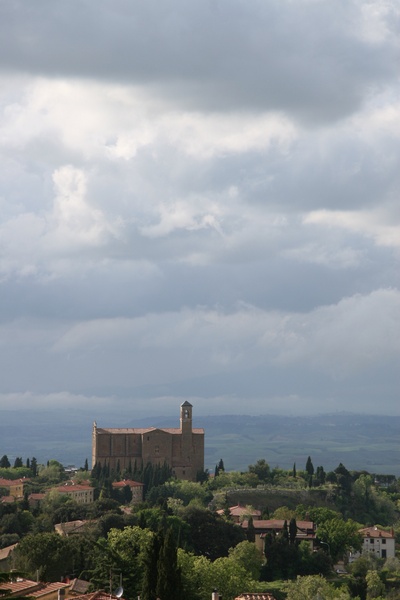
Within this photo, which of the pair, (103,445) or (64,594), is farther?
(103,445)

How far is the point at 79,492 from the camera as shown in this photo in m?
107

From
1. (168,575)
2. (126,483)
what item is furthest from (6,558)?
(126,483)

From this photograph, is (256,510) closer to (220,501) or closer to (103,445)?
(220,501)

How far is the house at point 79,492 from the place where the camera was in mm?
105250

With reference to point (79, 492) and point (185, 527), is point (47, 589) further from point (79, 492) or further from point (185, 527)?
point (79, 492)

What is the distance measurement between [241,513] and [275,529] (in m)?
8.85

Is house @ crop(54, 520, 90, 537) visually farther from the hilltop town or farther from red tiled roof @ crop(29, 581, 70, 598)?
red tiled roof @ crop(29, 581, 70, 598)

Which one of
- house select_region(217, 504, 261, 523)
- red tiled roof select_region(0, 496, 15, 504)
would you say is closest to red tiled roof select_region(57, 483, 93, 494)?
red tiled roof select_region(0, 496, 15, 504)

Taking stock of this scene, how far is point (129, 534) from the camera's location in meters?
68.6

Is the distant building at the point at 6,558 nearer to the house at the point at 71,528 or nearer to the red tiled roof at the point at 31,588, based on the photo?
the house at the point at 71,528

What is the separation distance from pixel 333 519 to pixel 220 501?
14111 mm

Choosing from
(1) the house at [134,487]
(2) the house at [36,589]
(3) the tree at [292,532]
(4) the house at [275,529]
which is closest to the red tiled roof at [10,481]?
(1) the house at [134,487]

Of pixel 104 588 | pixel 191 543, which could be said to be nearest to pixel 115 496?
pixel 191 543

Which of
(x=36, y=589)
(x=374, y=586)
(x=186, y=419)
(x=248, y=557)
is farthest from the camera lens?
(x=186, y=419)
